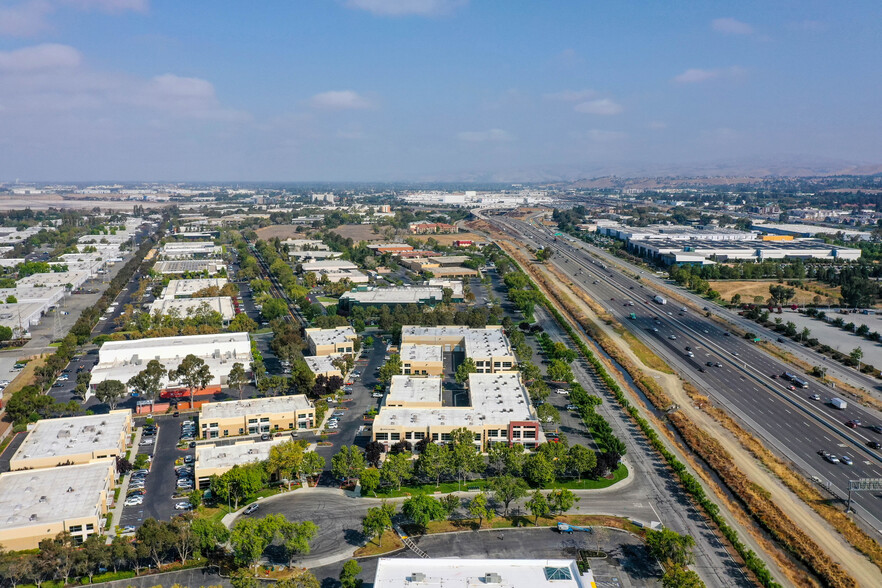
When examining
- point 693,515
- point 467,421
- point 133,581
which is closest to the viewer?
point 133,581

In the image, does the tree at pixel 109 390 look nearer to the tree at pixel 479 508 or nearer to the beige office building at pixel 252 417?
the beige office building at pixel 252 417

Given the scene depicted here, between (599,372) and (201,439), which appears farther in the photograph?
(599,372)

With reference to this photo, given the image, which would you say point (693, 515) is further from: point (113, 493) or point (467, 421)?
point (113, 493)

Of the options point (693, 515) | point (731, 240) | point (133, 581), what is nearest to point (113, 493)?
point (133, 581)

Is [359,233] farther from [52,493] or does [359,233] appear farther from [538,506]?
[538,506]

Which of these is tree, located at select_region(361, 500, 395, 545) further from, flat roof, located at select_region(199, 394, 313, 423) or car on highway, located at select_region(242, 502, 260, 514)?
flat roof, located at select_region(199, 394, 313, 423)

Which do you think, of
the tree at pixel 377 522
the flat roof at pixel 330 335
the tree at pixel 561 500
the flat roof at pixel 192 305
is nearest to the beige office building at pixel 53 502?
the tree at pixel 377 522

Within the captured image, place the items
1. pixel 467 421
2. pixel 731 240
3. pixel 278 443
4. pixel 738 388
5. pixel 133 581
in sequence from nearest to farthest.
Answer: pixel 133 581 → pixel 278 443 → pixel 467 421 → pixel 738 388 → pixel 731 240
